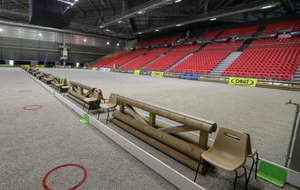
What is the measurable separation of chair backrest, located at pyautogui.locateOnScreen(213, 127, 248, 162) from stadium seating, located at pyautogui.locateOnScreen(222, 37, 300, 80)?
535 inches

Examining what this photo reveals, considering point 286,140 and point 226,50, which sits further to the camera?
point 226,50

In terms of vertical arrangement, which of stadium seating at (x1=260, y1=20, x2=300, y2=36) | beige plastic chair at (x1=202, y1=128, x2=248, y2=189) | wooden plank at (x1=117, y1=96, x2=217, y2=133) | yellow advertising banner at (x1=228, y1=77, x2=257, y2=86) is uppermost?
stadium seating at (x1=260, y1=20, x2=300, y2=36)

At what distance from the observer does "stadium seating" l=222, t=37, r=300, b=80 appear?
1286 centimetres

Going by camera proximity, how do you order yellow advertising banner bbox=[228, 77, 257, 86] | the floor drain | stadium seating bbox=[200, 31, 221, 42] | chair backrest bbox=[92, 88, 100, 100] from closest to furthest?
1. chair backrest bbox=[92, 88, 100, 100]
2. the floor drain
3. yellow advertising banner bbox=[228, 77, 257, 86]
4. stadium seating bbox=[200, 31, 221, 42]

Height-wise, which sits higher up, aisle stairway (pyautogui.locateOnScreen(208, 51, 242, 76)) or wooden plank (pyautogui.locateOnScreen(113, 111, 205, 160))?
aisle stairway (pyautogui.locateOnScreen(208, 51, 242, 76))

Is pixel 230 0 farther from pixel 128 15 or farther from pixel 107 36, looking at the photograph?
pixel 107 36

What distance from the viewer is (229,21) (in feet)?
78.6

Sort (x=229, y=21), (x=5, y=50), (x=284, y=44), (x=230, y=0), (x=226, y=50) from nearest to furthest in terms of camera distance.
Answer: (x=284, y=44)
(x=230, y=0)
(x=226, y=50)
(x=229, y=21)
(x=5, y=50)

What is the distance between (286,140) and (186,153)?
240cm

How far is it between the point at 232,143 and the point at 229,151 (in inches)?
4.6

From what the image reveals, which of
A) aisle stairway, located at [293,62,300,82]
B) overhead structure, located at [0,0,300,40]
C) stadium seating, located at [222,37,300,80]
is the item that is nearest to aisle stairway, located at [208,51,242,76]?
stadium seating, located at [222,37,300,80]

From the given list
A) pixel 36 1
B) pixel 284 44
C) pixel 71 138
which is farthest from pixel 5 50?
pixel 284 44

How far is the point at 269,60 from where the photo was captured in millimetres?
14453

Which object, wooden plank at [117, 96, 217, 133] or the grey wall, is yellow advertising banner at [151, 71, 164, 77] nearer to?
wooden plank at [117, 96, 217, 133]
